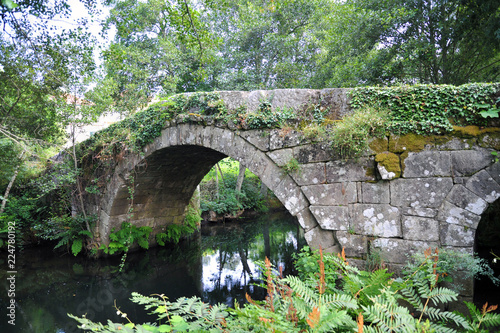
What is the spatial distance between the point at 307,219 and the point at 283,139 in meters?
1.08

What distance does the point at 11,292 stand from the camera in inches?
218

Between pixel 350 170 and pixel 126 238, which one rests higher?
pixel 350 170

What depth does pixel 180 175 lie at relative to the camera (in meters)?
7.70

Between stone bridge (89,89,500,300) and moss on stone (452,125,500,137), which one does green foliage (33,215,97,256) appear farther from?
moss on stone (452,125,500,137)

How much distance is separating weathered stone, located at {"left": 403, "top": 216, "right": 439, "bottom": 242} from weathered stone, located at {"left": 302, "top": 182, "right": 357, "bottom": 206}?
1.94ft

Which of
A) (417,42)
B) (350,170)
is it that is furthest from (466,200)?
(417,42)

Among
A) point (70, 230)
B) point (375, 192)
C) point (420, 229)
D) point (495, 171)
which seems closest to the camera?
point (495, 171)

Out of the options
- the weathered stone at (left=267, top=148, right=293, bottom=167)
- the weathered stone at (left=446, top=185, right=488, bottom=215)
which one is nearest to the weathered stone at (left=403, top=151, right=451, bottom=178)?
the weathered stone at (left=446, top=185, right=488, bottom=215)

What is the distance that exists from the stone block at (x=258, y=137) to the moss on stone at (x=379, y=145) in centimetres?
132

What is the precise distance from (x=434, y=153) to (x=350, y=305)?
2.23 metres

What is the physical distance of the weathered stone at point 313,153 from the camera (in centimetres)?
367

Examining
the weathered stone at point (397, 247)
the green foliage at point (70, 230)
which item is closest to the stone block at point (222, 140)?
the weathered stone at point (397, 247)

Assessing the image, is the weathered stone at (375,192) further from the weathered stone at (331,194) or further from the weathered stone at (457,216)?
the weathered stone at (457,216)

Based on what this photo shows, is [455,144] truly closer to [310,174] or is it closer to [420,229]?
[420,229]
